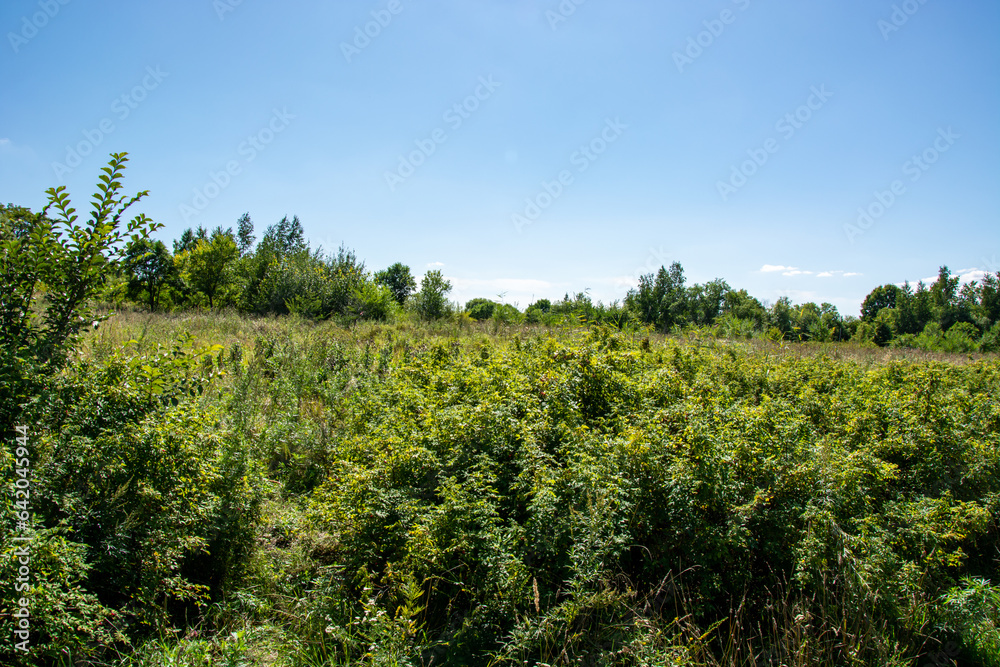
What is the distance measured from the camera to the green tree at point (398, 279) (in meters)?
41.1

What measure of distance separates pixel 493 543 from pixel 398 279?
148 ft

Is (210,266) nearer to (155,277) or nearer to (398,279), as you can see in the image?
(155,277)

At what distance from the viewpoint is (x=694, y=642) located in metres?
2.87

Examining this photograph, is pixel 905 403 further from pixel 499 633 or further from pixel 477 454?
pixel 499 633

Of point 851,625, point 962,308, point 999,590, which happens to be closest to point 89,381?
point 851,625

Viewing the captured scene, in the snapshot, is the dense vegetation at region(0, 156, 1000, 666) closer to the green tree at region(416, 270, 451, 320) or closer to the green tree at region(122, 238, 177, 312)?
the green tree at region(416, 270, 451, 320)

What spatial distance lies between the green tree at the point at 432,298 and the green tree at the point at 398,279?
739 inches

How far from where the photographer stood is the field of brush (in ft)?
8.93

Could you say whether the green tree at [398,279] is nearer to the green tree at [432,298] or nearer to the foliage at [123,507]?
the green tree at [432,298]

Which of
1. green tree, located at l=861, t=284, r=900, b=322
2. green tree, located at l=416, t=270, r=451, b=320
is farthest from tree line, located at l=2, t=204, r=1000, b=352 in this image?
green tree, located at l=861, t=284, r=900, b=322

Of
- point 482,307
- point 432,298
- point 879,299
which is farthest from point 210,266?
point 879,299

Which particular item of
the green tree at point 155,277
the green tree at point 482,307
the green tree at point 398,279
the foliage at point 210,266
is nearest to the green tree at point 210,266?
the foliage at point 210,266

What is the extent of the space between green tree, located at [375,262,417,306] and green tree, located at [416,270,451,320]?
18779 millimetres

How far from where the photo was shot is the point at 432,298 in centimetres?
2100
